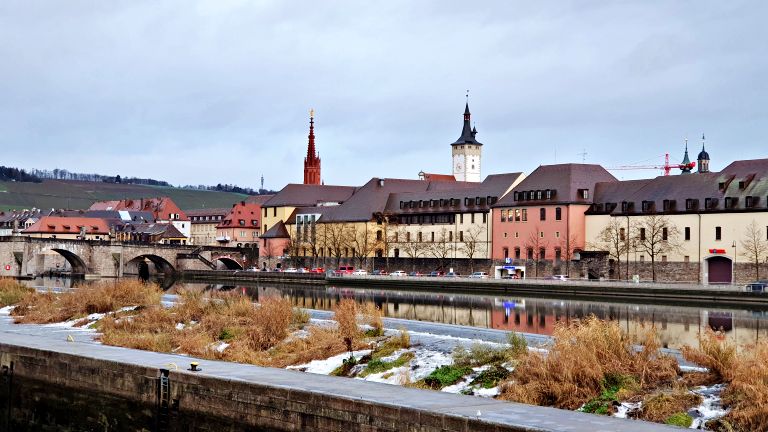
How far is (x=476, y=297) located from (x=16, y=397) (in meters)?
54.8

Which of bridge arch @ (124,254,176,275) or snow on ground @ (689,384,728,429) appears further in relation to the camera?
bridge arch @ (124,254,176,275)

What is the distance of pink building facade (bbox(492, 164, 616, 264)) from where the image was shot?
95250 mm

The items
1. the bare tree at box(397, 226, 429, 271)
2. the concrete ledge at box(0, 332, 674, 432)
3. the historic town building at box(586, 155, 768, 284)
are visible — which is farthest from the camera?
the bare tree at box(397, 226, 429, 271)

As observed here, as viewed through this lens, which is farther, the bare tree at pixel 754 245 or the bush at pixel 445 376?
the bare tree at pixel 754 245

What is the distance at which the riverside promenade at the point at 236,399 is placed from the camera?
16.1 m

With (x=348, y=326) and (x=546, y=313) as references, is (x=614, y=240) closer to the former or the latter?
(x=546, y=313)

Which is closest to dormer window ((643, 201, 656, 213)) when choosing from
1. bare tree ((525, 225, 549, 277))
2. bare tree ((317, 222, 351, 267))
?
bare tree ((525, 225, 549, 277))

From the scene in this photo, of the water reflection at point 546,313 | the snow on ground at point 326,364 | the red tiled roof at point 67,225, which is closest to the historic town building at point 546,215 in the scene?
the water reflection at point 546,313

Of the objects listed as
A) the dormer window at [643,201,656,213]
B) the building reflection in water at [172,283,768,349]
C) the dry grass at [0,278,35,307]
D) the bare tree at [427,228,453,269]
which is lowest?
the building reflection in water at [172,283,768,349]

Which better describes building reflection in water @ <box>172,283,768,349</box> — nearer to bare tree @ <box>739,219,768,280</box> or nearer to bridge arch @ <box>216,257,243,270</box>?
bare tree @ <box>739,219,768,280</box>

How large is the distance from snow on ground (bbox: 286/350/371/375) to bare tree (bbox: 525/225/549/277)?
2771 inches

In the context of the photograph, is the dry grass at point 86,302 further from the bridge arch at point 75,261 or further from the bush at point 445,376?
the bridge arch at point 75,261

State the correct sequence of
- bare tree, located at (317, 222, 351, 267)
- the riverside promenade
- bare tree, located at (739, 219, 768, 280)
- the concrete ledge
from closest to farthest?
the concrete ledge, the riverside promenade, bare tree, located at (739, 219, 768, 280), bare tree, located at (317, 222, 351, 267)

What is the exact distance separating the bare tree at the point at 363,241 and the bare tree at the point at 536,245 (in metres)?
24.9
